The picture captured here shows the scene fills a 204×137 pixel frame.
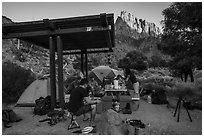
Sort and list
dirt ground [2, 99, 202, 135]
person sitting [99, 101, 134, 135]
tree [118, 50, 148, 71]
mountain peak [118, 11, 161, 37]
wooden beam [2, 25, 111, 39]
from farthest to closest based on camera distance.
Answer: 1. mountain peak [118, 11, 161, 37]
2. tree [118, 50, 148, 71]
3. wooden beam [2, 25, 111, 39]
4. dirt ground [2, 99, 202, 135]
5. person sitting [99, 101, 134, 135]

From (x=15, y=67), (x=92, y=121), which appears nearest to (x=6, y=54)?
(x=15, y=67)

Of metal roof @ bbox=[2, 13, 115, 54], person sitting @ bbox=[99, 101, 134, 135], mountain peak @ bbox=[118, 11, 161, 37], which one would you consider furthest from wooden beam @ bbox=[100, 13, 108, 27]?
mountain peak @ bbox=[118, 11, 161, 37]

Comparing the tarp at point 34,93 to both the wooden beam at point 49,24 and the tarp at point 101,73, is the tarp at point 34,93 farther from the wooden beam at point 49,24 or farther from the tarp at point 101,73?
the tarp at point 101,73

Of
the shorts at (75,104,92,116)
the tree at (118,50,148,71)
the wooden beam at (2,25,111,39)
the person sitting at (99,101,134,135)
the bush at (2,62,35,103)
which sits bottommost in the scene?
the person sitting at (99,101,134,135)

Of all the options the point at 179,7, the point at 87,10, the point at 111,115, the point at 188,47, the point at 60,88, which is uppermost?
the point at 179,7

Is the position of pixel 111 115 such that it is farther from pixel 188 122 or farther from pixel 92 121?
pixel 188 122

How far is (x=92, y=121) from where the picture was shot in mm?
4574

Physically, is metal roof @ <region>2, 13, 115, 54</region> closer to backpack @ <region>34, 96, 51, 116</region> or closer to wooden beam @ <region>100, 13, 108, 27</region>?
wooden beam @ <region>100, 13, 108, 27</region>

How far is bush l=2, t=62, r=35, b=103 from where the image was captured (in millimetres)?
7441

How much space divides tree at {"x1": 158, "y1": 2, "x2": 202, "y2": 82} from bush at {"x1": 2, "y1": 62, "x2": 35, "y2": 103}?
7.83m

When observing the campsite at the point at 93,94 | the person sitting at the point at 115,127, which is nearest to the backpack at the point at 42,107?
the campsite at the point at 93,94

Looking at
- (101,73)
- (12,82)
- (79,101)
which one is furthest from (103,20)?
(101,73)

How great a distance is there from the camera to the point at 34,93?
699cm

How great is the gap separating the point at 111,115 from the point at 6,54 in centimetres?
3064
